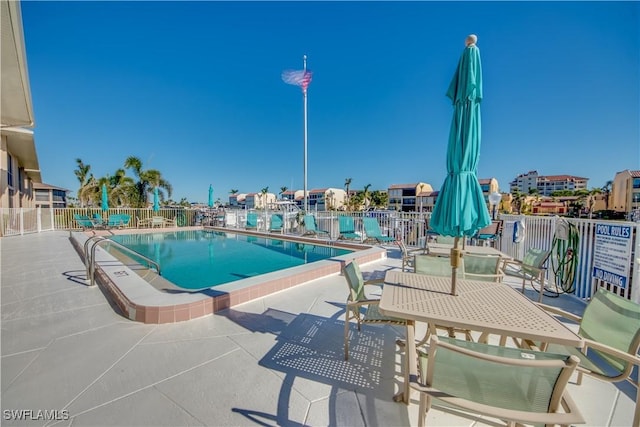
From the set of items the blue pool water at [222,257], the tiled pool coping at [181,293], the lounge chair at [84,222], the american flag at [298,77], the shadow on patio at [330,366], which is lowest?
the blue pool water at [222,257]

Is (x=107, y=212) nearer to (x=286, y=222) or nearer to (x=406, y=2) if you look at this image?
(x=286, y=222)

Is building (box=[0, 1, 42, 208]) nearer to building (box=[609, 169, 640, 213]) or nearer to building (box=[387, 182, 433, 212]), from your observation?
building (box=[609, 169, 640, 213])

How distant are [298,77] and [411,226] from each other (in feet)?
34.3

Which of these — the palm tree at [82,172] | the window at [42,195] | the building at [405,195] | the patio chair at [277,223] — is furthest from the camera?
the building at [405,195]

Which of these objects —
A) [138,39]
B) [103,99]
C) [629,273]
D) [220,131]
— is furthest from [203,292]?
[220,131]

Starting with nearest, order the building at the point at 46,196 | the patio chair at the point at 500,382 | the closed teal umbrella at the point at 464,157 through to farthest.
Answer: the patio chair at the point at 500,382, the closed teal umbrella at the point at 464,157, the building at the point at 46,196

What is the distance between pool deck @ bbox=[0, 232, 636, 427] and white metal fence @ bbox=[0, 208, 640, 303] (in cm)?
243

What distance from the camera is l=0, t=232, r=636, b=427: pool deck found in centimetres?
155

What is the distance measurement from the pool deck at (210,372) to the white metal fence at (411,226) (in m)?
2.43

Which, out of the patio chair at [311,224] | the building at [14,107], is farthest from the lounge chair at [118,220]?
the patio chair at [311,224]

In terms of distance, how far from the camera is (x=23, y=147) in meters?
11.9

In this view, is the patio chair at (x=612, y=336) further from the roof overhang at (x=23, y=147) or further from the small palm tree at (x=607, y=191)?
the small palm tree at (x=607, y=191)

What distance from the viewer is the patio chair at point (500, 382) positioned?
99cm

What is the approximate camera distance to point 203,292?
3.30m
